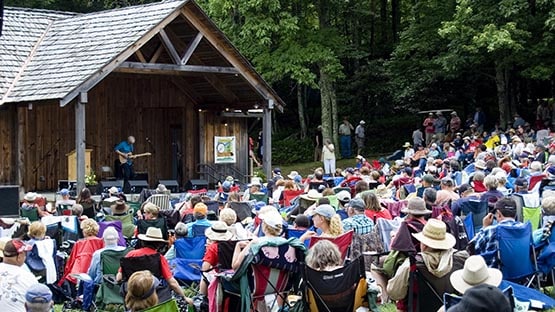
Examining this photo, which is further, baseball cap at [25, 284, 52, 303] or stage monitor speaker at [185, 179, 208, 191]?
stage monitor speaker at [185, 179, 208, 191]

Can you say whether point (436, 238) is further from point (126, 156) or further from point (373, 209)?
point (126, 156)

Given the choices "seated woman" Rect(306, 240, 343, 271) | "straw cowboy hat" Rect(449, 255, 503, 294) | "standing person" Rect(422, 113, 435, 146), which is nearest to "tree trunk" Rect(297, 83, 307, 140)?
"standing person" Rect(422, 113, 435, 146)

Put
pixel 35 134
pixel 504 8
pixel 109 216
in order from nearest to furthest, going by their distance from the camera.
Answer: pixel 109 216 < pixel 35 134 < pixel 504 8

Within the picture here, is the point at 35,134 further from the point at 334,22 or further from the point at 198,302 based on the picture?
the point at 334,22

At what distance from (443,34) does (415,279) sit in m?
20.2

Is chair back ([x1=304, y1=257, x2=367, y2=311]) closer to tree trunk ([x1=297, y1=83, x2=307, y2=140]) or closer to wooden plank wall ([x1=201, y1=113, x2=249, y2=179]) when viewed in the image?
wooden plank wall ([x1=201, y1=113, x2=249, y2=179])

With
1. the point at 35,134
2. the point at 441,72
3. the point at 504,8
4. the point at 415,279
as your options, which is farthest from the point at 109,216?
the point at 441,72

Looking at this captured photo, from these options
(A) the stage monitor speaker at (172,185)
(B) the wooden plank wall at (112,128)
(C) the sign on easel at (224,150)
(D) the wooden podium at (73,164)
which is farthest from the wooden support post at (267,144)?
(D) the wooden podium at (73,164)

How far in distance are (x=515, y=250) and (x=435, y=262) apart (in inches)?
70.9

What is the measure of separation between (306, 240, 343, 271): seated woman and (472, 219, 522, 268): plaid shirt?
1817mm

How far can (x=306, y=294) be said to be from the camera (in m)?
7.19

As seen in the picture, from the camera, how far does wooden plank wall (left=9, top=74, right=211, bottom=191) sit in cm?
2128

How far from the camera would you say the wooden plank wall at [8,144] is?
20.6 m

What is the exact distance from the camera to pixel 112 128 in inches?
898
